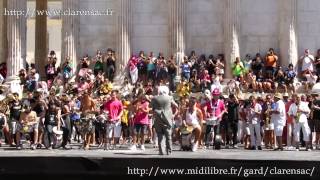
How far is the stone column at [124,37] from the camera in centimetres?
4219

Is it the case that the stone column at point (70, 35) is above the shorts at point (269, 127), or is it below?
above

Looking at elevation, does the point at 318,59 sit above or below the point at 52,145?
above

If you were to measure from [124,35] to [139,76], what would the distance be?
2.39m

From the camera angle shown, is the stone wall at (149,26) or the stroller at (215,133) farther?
the stone wall at (149,26)

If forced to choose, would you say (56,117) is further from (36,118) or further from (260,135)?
(260,135)

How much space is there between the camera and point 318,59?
136 feet

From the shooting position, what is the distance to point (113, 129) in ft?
106

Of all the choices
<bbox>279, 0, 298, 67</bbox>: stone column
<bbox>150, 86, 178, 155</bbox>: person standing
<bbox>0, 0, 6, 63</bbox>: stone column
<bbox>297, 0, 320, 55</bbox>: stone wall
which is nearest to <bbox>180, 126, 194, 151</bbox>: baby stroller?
<bbox>150, 86, 178, 155</bbox>: person standing

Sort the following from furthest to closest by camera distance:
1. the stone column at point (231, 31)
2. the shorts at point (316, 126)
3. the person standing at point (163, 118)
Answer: the stone column at point (231, 31) → the shorts at point (316, 126) → the person standing at point (163, 118)

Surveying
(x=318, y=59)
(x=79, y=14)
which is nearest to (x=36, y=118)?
(x=79, y=14)

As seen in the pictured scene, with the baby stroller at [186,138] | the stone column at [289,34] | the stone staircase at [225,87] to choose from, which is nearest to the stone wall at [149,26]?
the stone staircase at [225,87]

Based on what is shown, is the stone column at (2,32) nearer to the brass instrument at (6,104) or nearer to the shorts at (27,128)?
the brass instrument at (6,104)

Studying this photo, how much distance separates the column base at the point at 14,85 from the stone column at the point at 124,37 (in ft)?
16.7

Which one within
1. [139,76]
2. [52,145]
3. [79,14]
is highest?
[79,14]
